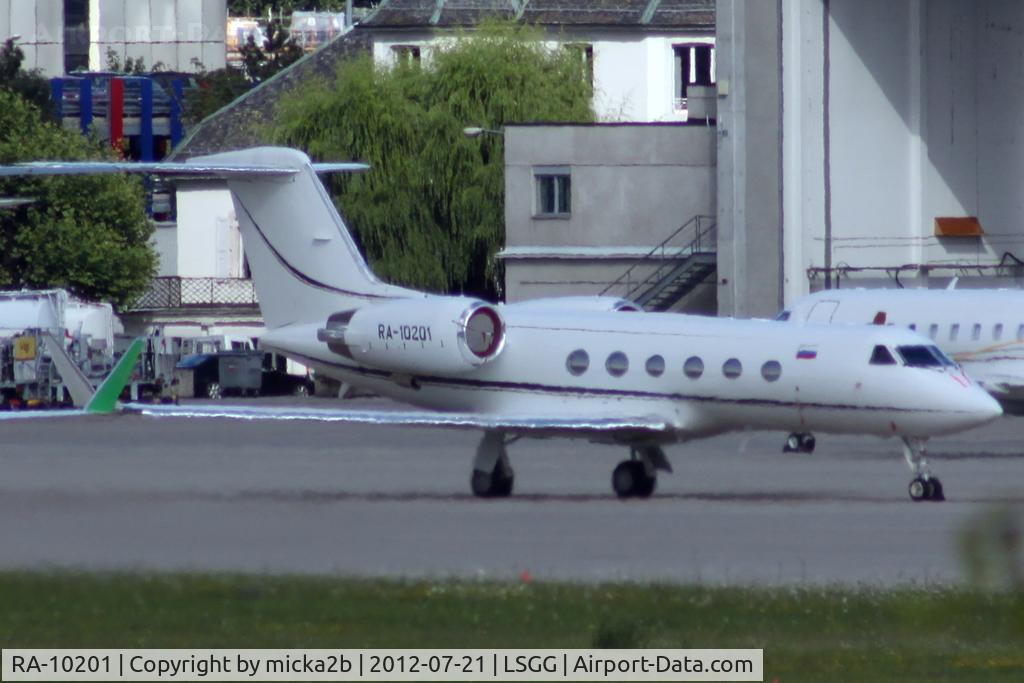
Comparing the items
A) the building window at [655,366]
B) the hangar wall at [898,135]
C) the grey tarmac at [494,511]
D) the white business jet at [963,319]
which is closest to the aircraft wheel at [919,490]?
the grey tarmac at [494,511]

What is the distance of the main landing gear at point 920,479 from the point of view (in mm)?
19969

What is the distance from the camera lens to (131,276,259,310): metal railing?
6600cm

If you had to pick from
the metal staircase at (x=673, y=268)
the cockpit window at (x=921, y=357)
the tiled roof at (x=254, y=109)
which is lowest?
the cockpit window at (x=921, y=357)

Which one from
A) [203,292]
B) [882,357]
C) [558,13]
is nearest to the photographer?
[882,357]

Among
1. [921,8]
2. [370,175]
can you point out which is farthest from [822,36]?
[370,175]

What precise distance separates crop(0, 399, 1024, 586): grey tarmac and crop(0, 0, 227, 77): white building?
67.5 m

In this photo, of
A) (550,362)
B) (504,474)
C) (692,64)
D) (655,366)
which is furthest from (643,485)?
(692,64)

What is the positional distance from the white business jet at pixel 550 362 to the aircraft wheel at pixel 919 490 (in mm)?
19

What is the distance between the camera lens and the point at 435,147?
5606 cm

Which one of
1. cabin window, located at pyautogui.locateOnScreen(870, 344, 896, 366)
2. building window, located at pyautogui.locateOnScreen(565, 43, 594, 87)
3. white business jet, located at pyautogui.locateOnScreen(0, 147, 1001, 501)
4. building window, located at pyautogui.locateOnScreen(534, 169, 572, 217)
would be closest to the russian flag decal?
white business jet, located at pyautogui.locateOnScreen(0, 147, 1001, 501)

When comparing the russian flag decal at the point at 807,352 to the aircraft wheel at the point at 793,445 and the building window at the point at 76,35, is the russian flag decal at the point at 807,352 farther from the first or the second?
the building window at the point at 76,35

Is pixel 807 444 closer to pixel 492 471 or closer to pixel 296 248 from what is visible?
pixel 492 471

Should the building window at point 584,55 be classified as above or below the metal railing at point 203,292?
above

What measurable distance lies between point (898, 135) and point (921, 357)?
25378 millimetres
